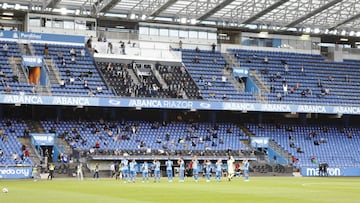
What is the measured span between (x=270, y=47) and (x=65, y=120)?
26988mm

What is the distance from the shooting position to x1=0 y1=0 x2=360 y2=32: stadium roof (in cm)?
6756

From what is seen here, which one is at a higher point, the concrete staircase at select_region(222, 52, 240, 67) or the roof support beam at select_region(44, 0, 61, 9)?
the roof support beam at select_region(44, 0, 61, 9)

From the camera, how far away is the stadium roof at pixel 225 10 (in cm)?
6756

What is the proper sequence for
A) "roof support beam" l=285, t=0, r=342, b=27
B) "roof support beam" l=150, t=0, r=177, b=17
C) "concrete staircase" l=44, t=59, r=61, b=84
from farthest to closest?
"roof support beam" l=285, t=0, r=342, b=27, "roof support beam" l=150, t=0, r=177, b=17, "concrete staircase" l=44, t=59, r=61, b=84

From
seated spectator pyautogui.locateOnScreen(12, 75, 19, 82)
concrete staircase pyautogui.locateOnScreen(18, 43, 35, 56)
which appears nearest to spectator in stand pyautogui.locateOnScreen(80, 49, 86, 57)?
concrete staircase pyautogui.locateOnScreen(18, 43, 35, 56)

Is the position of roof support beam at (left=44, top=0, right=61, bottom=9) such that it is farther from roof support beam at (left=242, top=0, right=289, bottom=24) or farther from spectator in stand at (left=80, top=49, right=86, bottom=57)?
roof support beam at (left=242, top=0, right=289, bottom=24)

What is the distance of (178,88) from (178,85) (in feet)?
2.09

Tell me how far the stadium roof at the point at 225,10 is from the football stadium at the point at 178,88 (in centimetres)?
17

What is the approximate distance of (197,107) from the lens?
65.8m

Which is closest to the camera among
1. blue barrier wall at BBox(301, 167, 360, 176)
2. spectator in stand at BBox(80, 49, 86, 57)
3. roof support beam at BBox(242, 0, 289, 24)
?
blue barrier wall at BBox(301, 167, 360, 176)

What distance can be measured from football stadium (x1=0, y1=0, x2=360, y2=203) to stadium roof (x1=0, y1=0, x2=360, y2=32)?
17 centimetres

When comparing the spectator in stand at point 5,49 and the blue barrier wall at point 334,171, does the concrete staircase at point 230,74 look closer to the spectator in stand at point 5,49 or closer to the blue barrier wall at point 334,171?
the blue barrier wall at point 334,171

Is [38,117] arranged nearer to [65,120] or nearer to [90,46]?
[65,120]

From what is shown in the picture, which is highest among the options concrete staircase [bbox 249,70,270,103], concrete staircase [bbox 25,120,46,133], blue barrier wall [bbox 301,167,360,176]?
concrete staircase [bbox 249,70,270,103]
